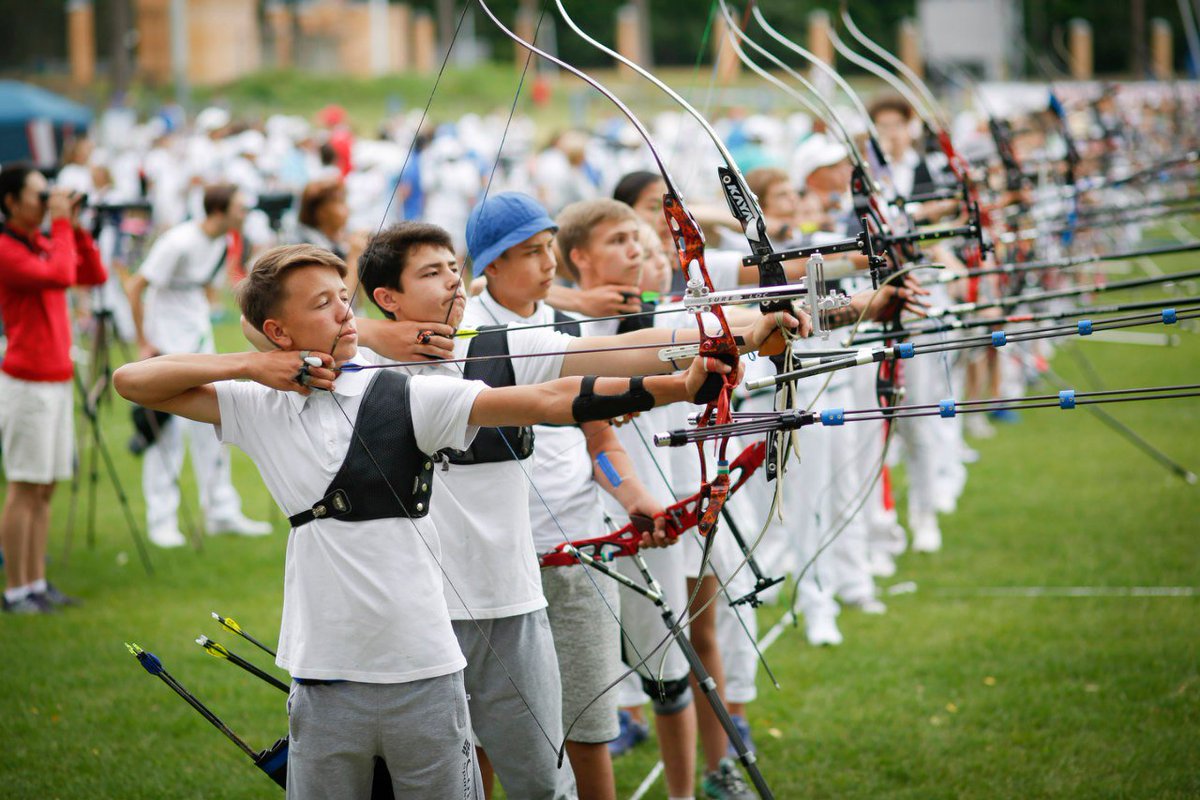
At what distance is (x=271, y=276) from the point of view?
2646mm

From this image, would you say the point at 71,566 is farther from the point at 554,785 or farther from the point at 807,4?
the point at 807,4

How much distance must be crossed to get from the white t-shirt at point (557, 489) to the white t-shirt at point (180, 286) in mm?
3813

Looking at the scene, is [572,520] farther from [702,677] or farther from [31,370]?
[31,370]

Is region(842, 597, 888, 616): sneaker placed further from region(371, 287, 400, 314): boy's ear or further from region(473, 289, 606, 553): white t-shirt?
region(371, 287, 400, 314): boy's ear

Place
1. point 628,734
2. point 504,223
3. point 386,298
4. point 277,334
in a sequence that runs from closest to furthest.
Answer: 1. point 277,334
2. point 386,298
3. point 504,223
4. point 628,734

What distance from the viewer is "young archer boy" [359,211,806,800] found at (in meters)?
3.02

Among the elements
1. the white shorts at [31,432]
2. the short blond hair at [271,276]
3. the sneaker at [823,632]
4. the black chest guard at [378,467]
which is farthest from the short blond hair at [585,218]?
the white shorts at [31,432]

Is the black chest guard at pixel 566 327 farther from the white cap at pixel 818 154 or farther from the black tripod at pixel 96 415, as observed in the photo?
the black tripod at pixel 96 415

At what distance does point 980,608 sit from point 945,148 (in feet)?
6.99

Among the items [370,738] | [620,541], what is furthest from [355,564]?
[620,541]

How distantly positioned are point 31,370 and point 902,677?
402cm

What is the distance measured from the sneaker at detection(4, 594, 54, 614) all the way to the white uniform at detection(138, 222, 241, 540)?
1225mm

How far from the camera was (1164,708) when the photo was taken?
15.0 ft

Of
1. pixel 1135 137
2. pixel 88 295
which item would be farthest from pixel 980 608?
pixel 88 295
